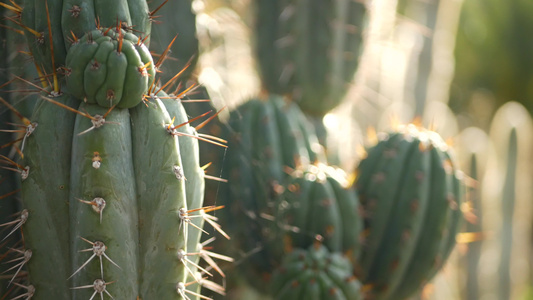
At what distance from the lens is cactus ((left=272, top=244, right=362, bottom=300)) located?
6.16 feet

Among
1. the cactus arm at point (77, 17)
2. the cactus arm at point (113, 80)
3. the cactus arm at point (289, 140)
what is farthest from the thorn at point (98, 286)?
the cactus arm at point (289, 140)

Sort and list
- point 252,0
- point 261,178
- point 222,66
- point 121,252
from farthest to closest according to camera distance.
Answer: point 252,0
point 222,66
point 261,178
point 121,252

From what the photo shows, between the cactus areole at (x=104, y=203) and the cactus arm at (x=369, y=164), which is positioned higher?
the cactus areole at (x=104, y=203)

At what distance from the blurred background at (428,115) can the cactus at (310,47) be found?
0.09 metres

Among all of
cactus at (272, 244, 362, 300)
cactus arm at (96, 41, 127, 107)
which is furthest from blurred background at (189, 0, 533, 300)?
cactus arm at (96, 41, 127, 107)

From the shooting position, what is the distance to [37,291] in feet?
Answer: 4.19

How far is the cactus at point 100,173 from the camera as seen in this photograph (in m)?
1.19

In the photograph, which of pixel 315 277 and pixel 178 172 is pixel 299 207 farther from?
pixel 178 172

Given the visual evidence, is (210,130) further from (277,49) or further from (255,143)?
(277,49)

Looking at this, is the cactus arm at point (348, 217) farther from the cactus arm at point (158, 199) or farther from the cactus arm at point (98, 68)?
the cactus arm at point (98, 68)

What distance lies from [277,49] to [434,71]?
6.33ft

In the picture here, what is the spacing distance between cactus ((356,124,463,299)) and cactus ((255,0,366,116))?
0.71 m

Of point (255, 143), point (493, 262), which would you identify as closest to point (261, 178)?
point (255, 143)

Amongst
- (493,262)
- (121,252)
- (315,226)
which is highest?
(121,252)
